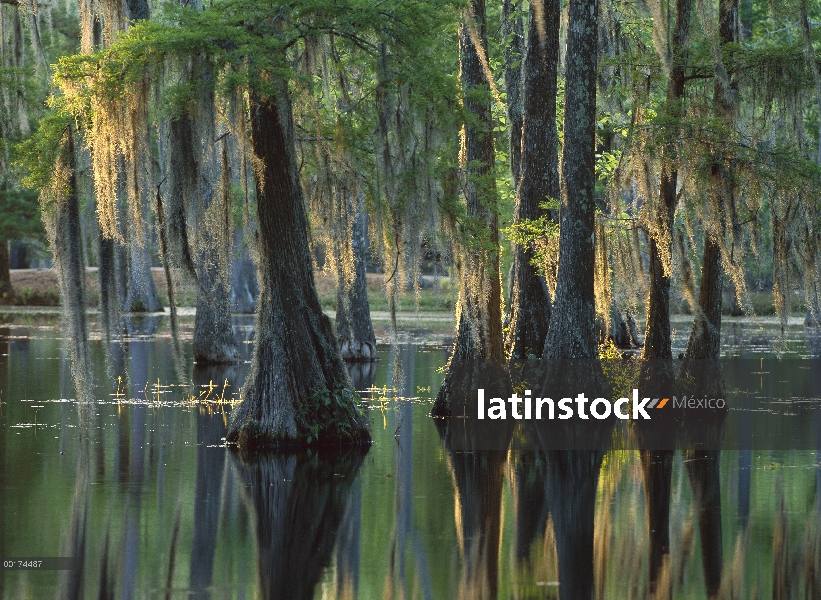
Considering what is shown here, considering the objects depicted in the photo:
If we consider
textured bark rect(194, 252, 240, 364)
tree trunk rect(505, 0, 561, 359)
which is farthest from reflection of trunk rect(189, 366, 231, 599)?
textured bark rect(194, 252, 240, 364)

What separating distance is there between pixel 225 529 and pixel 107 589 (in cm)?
194

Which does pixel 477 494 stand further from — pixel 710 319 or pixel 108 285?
pixel 710 319

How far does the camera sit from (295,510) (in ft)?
32.3

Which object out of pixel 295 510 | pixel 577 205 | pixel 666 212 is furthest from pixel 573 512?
pixel 666 212

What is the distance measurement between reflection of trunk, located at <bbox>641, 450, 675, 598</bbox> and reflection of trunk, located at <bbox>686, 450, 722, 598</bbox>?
234 mm

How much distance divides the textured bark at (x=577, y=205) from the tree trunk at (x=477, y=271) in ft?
2.94

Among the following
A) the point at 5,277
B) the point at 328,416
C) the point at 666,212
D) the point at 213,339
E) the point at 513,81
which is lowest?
the point at 328,416

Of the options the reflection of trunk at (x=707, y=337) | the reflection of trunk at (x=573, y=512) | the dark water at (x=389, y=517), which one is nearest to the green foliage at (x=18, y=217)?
the dark water at (x=389, y=517)

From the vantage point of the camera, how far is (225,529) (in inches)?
360

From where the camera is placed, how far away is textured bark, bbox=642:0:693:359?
15070 mm

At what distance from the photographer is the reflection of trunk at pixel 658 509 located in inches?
303

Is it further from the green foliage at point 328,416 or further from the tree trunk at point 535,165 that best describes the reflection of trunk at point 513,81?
the green foliage at point 328,416

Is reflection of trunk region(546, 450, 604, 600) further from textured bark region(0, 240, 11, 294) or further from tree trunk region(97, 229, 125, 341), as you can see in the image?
textured bark region(0, 240, 11, 294)

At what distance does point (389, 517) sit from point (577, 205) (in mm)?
6669
